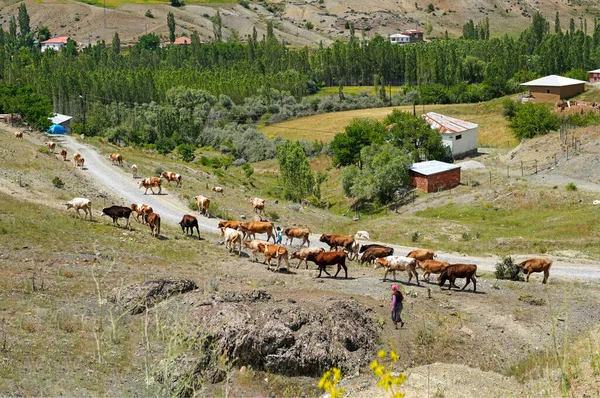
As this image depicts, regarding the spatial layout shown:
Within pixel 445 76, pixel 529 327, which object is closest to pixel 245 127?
pixel 445 76

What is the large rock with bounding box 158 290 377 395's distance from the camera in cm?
2055

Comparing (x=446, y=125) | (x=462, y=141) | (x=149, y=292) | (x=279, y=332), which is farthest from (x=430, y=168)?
(x=279, y=332)

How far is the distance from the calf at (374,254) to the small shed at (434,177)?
29176 millimetres

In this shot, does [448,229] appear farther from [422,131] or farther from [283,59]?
[283,59]

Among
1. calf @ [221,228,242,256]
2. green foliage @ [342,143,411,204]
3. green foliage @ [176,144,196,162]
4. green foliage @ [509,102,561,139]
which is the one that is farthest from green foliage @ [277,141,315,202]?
calf @ [221,228,242,256]

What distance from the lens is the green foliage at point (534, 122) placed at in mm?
83062

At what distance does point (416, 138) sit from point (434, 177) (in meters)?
11.2

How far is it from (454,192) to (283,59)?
310 ft

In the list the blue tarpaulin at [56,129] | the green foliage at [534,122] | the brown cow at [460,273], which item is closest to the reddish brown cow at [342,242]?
the brown cow at [460,273]

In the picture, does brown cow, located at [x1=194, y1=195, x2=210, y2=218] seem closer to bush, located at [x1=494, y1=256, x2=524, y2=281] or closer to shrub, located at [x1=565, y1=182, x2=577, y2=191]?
bush, located at [x1=494, y1=256, x2=524, y2=281]

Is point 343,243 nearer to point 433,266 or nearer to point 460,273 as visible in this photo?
point 433,266

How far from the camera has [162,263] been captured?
29922mm

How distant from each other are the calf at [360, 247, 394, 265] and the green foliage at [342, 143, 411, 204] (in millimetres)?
29276

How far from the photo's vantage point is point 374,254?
33.1 m
